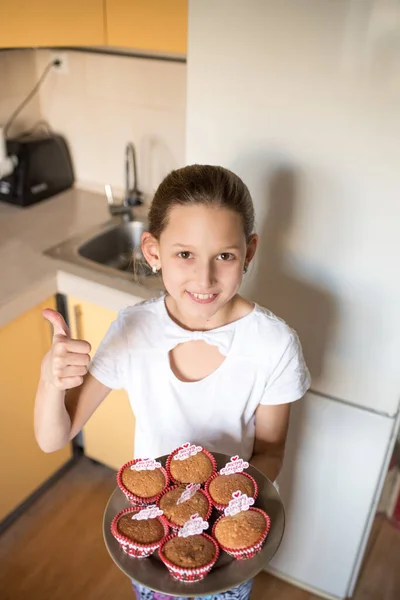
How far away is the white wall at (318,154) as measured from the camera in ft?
3.49

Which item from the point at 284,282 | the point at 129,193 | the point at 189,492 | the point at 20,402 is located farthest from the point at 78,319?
the point at 189,492

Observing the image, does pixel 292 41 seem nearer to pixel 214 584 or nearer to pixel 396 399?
pixel 396 399

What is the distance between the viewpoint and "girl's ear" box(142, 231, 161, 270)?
104 centimetres

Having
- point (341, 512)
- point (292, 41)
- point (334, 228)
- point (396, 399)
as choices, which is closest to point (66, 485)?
point (341, 512)

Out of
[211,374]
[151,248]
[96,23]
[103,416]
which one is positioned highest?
[96,23]

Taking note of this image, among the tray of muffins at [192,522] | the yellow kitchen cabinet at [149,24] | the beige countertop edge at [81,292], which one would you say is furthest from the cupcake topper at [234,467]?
the yellow kitchen cabinet at [149,24]

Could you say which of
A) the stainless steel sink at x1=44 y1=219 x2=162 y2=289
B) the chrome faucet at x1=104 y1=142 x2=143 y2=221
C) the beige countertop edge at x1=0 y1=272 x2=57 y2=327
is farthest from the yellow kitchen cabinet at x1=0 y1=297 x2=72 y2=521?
the chrome faucet at x1=104 y1=142 x2=143 y2=221

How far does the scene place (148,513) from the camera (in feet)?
2.99

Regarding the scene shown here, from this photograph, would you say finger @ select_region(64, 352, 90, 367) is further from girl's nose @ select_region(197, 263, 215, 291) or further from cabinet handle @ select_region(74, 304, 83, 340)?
cabinet handle @ select_region(74, 304, 83, 340)

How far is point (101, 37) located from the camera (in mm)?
1663

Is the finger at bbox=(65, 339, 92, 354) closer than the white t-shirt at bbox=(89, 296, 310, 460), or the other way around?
the finger at bbox=(65, 339, 92, 354)

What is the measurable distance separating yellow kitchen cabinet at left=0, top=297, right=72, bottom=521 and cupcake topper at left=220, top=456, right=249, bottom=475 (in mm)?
905

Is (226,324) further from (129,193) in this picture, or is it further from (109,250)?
(129,193)

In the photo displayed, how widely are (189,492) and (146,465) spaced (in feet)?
0.29
